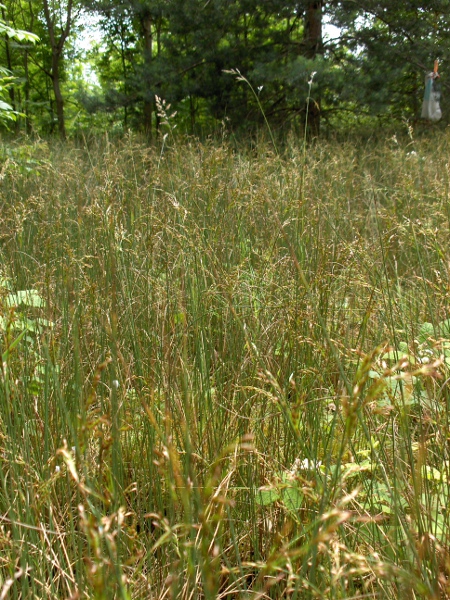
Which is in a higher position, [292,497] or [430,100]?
[430,100]

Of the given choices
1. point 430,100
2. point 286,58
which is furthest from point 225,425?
point 286,58

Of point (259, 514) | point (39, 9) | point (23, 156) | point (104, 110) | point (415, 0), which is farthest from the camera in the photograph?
point (39, 9)

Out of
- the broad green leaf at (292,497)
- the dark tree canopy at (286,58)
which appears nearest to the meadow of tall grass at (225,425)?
the broad green leaf at (292,497)

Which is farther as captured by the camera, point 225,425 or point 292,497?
point 225,425

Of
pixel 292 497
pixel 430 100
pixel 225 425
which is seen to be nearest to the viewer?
pixel 292 497

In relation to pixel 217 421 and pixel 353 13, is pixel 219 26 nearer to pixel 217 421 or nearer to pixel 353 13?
pixel 353 13

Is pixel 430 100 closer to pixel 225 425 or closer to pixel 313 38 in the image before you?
pixel 313 38

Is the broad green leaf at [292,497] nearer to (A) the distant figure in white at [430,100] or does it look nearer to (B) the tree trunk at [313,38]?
(A) the distant figure in white at [430,100]

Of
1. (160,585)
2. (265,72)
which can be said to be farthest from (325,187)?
(265,72)

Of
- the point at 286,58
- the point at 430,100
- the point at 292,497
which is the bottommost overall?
the point at 292,497

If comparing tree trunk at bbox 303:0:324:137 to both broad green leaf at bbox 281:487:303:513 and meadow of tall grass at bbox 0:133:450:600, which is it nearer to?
meadow of tall grass at bbox 0:133:450:600

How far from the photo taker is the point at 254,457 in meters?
1.37

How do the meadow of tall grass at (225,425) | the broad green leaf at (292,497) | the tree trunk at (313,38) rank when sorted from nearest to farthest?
the meadow of tall grass at (225,425)
the broad green leaf at (292,497)
the tree trunk at (313,38)

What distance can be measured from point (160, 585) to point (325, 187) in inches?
112
